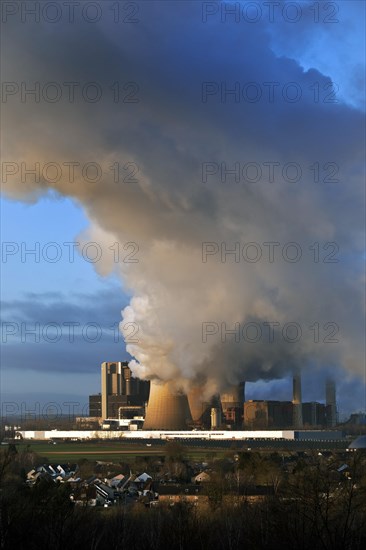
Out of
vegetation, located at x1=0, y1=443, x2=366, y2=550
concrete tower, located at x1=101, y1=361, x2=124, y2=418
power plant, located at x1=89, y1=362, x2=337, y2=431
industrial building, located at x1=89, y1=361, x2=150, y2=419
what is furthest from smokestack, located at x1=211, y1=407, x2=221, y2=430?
vegetation, located at x1=0, y1=443, x2=366, y2=550

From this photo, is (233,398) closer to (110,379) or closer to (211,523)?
(110,379)

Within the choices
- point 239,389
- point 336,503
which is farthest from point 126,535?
point 239,389

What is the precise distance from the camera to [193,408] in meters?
102

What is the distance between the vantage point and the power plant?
95.7m

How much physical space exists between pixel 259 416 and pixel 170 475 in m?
54.2

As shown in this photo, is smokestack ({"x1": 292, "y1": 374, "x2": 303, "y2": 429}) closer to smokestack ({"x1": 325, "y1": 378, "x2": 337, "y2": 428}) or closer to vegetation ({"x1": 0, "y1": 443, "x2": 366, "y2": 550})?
smokestack ({"x1": 325, "y1": 378, "x2": 337, "y2": 428})

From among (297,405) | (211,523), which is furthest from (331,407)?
(211,523)

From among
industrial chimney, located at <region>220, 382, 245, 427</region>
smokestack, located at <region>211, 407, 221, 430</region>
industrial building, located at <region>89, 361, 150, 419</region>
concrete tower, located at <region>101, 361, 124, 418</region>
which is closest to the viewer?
smokestack, located at <region>211, 407, 221, 430</region>

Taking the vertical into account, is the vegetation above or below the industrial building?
below

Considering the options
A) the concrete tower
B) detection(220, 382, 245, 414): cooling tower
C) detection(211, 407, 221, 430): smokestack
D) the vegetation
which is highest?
the concrete tower

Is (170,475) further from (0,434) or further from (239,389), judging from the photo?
(0,434)

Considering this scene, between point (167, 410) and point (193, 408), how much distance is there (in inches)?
282

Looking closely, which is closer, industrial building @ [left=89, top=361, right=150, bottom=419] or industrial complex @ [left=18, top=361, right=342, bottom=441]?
industrial complex @ [left=18, top=361, right=342, bottom=441]

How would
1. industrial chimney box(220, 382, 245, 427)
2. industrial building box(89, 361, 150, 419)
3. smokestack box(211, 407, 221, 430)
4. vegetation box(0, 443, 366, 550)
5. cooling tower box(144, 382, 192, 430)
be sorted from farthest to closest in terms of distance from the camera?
industrial building box(89, 361, 150, 419)
industrial chimney box(220, 382, 245, 427)
smokestack box(211, 407, 221, 430)
cooling tower box(144, 382, 192, 430)
vegetation box(0, 443, 366, 550)
